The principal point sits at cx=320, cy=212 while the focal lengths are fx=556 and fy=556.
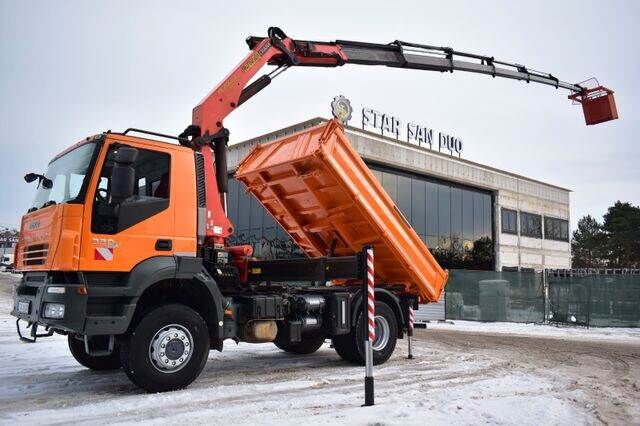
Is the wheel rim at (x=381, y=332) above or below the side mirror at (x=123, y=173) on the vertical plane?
below

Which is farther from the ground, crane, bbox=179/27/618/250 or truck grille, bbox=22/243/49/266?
crane, bbox=179/27/618/250

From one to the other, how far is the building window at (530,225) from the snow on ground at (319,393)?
102ft

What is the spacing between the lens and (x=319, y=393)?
695cm

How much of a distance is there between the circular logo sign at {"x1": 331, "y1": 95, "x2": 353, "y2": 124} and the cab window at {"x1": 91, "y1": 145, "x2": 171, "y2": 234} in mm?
18648

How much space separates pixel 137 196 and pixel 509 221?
3534 centimetres

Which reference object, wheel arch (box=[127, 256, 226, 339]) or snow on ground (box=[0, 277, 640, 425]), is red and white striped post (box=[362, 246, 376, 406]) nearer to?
snow on ground (box=[0, 277, 640, 425])

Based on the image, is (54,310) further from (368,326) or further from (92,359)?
(368,326)

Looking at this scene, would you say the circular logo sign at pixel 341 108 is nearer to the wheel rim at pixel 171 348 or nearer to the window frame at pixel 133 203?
the window frame at pixel 133 203

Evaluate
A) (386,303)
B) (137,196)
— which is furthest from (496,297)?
(137,196)

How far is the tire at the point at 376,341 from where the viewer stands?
916 centimetres

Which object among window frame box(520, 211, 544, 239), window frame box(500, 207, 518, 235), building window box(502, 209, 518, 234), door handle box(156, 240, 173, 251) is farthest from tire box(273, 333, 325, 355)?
window frame box(520, 211, 544, 239)

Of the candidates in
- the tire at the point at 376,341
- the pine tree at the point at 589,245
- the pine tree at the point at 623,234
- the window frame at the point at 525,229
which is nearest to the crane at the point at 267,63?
the tire at the point at 376,341

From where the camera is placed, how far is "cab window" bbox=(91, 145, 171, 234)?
664 cm

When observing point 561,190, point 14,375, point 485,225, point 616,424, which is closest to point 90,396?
point 14,375
